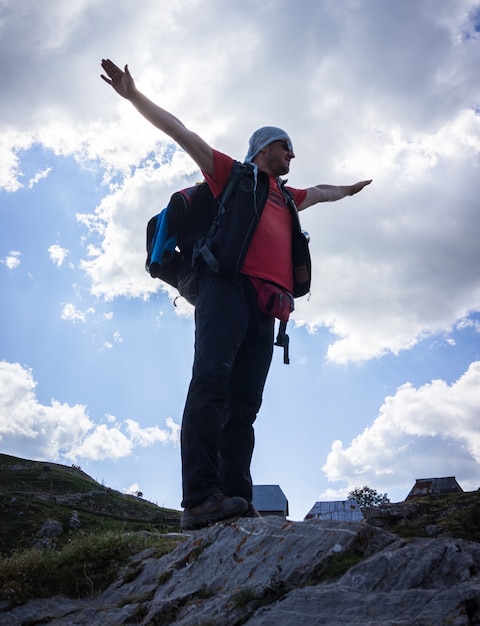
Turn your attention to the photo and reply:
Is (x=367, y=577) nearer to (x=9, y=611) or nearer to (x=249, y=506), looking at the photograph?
(x=249, y=506)

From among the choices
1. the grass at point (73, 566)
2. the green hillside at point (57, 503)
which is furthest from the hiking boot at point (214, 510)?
the green hillside at point (57, 503)

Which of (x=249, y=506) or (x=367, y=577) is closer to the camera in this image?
(x=367, y=577)

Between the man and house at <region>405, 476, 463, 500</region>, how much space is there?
13794mm

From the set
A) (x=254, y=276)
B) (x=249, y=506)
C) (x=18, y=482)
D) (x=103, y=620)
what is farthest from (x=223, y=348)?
(x=18, y=482)

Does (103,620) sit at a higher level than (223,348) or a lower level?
lower

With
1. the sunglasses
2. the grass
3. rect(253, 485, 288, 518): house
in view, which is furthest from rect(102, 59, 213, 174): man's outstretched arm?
rect(253, 485, 288, 518): house

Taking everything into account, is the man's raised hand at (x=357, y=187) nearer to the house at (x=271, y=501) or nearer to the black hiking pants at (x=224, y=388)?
the black hiking pants at (x=224, y=388)

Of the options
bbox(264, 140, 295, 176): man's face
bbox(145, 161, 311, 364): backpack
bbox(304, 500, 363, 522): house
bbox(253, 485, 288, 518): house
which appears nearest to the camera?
bbox(145, 161, 311, 364): backpack

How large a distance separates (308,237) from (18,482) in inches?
3093

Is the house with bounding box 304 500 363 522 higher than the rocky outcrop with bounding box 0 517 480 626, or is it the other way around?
the house with bounding box 304 500 363 522

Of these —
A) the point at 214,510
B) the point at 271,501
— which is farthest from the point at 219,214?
the point at 271,501

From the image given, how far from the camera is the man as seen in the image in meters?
4.81

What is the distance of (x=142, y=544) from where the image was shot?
18.1 feet

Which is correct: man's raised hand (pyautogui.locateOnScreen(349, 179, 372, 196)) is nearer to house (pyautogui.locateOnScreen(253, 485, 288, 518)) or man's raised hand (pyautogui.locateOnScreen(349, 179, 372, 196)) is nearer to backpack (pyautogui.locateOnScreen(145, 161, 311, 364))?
backpack (pyautogui.locateOnScreen(145, 161, 311, 364))
